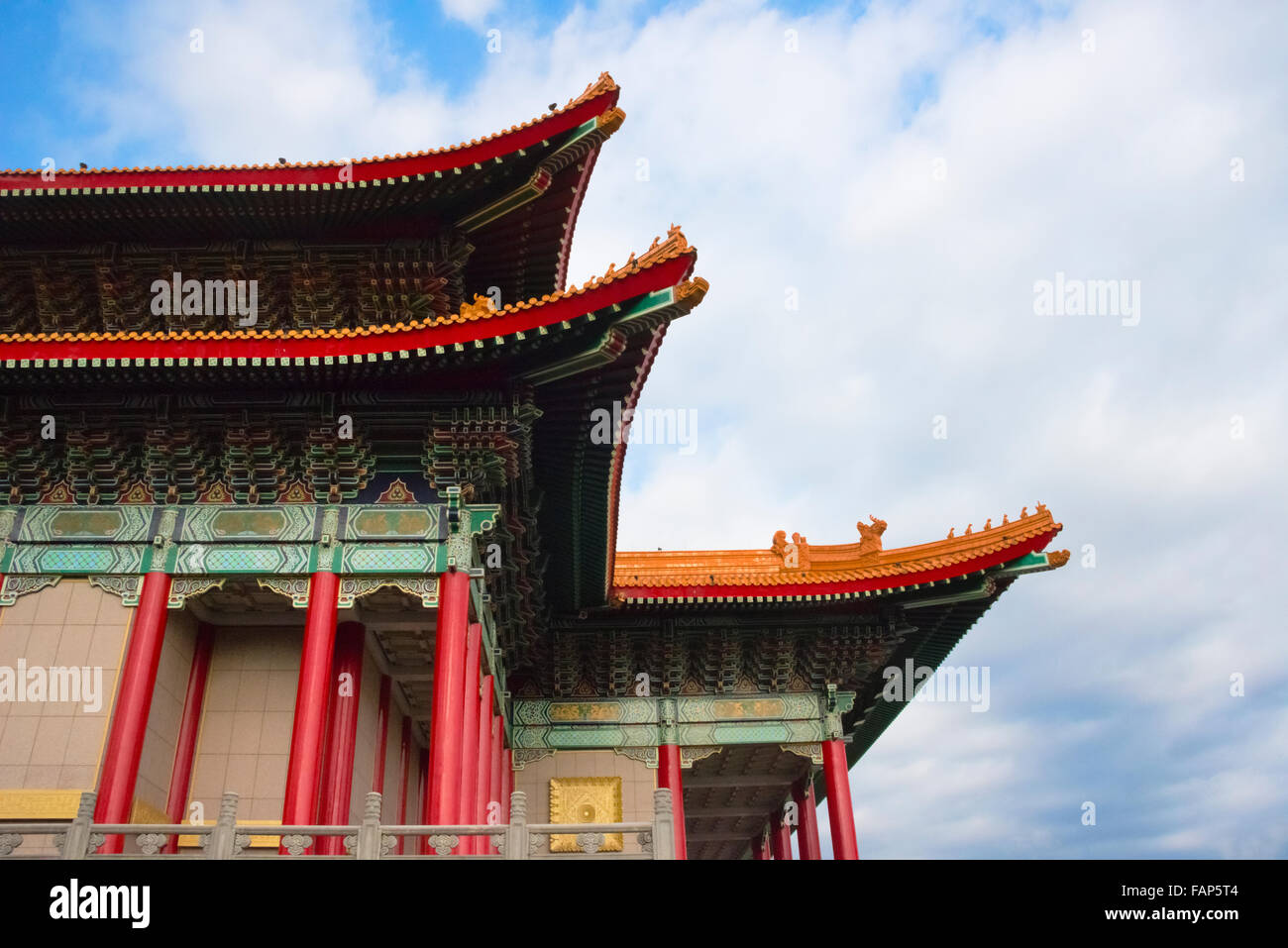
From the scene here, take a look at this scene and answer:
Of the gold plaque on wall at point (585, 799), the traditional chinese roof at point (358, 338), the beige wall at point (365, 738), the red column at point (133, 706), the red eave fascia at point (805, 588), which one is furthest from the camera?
the gold plaque on wall at point (585, 799)

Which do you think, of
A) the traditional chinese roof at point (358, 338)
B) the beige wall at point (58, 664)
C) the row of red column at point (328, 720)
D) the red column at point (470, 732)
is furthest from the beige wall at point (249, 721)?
the traditional chinese roof at point (358, 338)

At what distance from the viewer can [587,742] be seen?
19078 mm

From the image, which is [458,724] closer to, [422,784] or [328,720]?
[328,720]

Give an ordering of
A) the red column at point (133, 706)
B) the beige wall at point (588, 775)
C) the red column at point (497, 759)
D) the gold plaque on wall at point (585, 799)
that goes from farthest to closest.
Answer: the beige wall at point (588, 775) < the gold plaque on wall at point (585, 799) < the red column at point (497, 759) < the red column at point (133, 706)

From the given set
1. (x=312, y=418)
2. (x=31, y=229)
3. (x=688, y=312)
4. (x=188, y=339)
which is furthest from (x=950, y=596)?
(x=31, y=229)

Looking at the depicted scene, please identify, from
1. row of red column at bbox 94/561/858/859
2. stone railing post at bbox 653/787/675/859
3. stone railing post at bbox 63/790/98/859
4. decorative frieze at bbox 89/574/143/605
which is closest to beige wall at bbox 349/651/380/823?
row of red column at bbox 94/561/858/859

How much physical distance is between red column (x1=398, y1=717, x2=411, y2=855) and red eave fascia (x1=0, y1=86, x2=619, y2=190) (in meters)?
8.73

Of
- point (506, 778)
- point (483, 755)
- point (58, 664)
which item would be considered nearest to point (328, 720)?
point (483, 755)

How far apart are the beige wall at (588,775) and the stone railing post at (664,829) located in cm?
977

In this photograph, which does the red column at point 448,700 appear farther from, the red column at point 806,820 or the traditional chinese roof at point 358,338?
the red column at point 806,820

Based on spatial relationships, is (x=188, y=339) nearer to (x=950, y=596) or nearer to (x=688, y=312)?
(x=688, y=312)

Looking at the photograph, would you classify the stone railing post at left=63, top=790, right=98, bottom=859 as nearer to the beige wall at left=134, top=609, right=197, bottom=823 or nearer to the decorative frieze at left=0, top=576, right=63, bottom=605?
the beige wall at left=134, top=609, right=197, bottom=823

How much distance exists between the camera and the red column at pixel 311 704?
35.8ft
